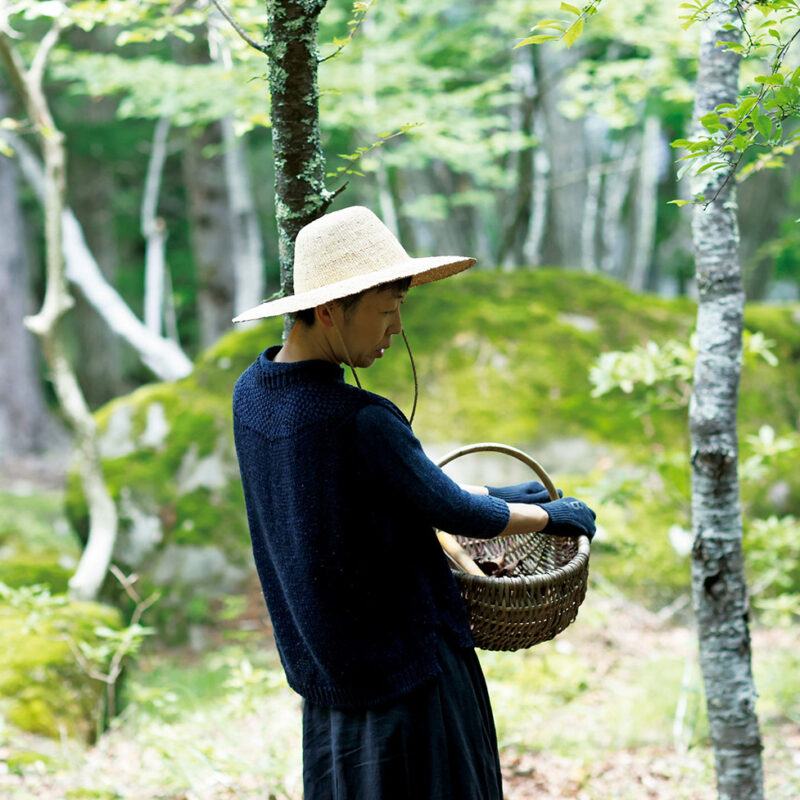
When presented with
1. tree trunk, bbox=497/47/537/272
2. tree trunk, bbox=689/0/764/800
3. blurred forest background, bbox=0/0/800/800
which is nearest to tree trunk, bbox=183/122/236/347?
blurred forest background, bbox=0/0/800/800

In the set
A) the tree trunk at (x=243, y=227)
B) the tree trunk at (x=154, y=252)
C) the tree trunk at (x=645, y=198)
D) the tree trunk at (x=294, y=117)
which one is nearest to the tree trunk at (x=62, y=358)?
the tree trunk at (x=294, y=117)

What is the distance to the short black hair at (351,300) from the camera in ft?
5.69

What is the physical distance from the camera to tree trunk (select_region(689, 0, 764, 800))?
2.71m

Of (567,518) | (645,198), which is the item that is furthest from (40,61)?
(645,198)

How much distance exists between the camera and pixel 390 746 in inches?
69.1

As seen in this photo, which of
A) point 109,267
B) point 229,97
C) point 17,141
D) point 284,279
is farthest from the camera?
point 109,267

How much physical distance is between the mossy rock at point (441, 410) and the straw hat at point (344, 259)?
3.93m

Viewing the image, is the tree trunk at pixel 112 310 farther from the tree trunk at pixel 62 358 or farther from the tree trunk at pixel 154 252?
the tree trunk at pixel 62 358

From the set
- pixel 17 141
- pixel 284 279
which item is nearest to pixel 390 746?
pixel 284 279

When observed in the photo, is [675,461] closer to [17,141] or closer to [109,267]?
[17,141]

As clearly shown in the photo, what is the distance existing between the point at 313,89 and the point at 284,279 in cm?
54

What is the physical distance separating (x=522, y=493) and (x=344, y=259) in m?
0.74

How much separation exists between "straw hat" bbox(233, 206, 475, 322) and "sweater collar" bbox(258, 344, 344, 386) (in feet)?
0.37

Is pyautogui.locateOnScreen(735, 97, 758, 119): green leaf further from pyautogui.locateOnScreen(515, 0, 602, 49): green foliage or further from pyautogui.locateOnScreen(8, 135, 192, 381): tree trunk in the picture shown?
pyautogui.locateOnScreen(8, 135, 192, 381): tree trunk
